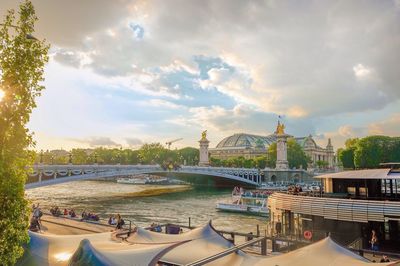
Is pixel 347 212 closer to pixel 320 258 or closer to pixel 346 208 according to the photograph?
pixel 346 208

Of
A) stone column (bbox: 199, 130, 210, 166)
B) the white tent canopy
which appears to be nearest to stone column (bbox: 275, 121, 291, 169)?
stone column (bbox: 199, 130, 210, 166)

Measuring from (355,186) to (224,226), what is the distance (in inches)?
676

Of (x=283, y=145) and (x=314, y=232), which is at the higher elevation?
(x=283, y=145)

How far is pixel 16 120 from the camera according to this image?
731cm

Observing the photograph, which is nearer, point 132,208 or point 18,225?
point 18,225

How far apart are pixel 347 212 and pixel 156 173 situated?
6242cm

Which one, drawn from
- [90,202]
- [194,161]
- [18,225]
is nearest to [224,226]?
[90,202]

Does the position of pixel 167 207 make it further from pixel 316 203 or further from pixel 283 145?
pixel 283 145

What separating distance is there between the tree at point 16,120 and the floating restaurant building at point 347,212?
15602 millimetres

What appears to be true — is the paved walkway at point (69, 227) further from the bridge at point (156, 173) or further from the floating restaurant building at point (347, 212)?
the floating restaurant building at point (347, 212)

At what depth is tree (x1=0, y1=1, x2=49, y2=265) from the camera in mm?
7035

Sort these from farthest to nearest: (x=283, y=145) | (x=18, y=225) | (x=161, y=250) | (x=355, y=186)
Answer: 1. (x=283, y=145)
2. (x=355, y=186)
3. (x=161, y=250)
4. (x=18, y=225)

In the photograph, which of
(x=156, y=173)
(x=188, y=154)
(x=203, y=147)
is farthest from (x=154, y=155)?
(x=156, y=173)

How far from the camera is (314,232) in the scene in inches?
794
